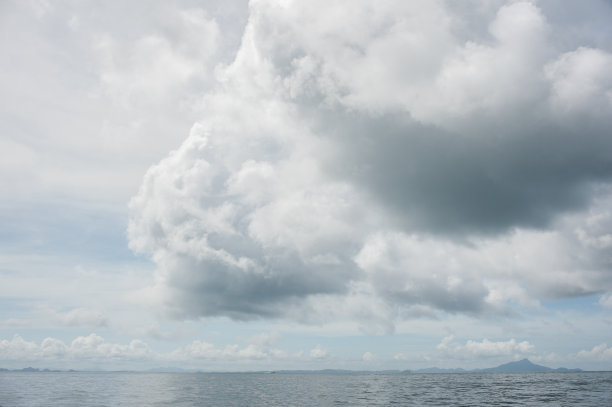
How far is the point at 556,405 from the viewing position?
72.7m

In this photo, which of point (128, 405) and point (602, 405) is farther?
point (128, 405)

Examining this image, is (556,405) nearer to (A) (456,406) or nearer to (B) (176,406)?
(A) (456,406)

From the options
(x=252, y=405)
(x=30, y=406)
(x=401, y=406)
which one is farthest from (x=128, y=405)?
(x=401, y=406)

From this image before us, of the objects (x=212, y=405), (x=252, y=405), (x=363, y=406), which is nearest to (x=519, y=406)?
(x=363, y=406)

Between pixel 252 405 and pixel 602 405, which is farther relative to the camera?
pixel 252 405

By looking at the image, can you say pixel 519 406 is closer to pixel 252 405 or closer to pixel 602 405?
pixel 602 405

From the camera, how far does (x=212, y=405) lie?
7819 cm

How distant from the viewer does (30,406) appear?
7300cm

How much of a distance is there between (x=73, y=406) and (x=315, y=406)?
4860 centimetres

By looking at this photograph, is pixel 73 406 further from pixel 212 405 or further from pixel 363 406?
pixel 363 406

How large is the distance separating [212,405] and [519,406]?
202 ft

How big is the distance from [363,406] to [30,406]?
65.4 m

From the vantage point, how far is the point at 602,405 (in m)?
72.4

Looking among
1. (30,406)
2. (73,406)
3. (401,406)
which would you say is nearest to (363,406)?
(401,406)
